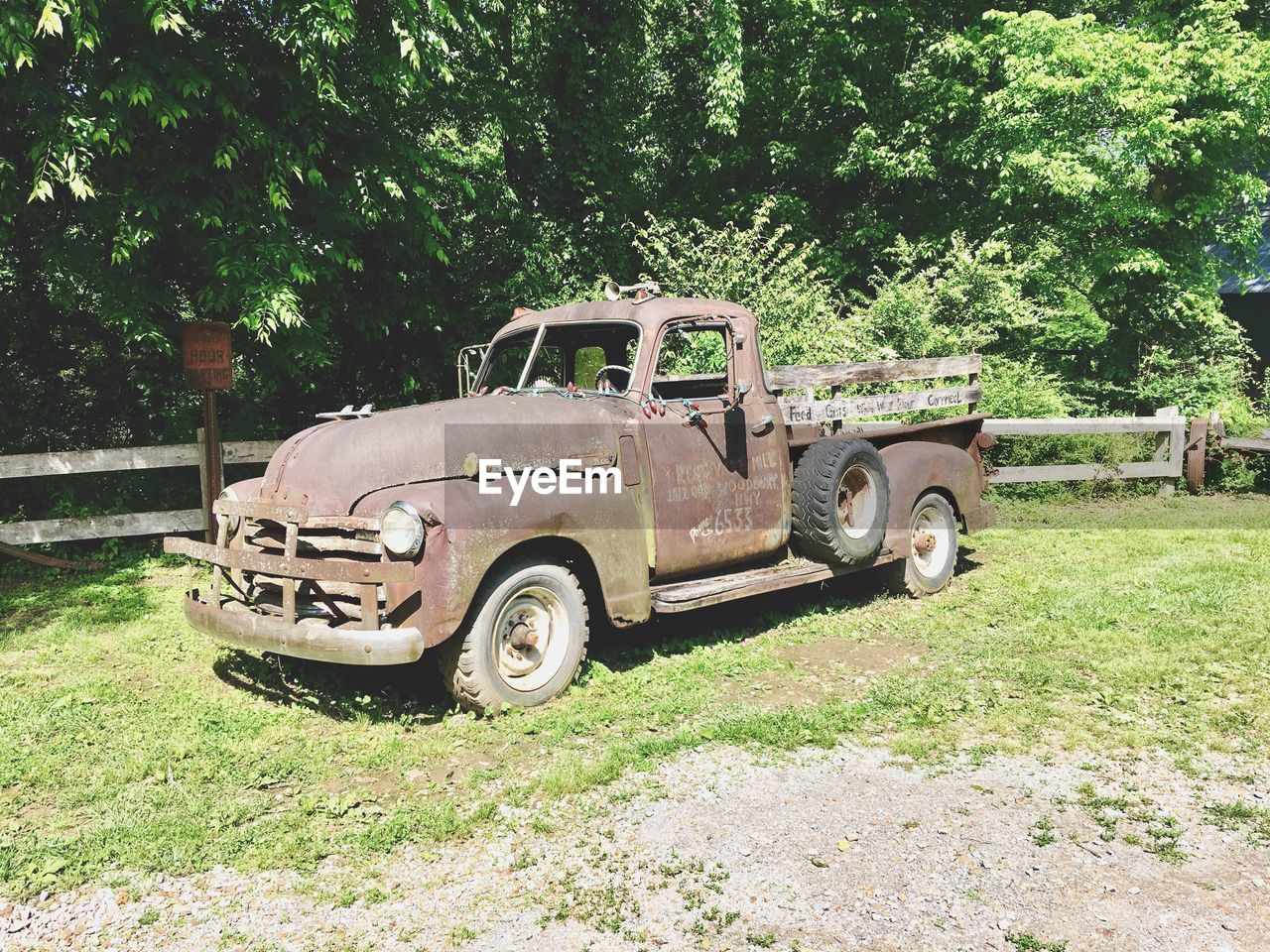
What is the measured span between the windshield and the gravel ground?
2.80 metres

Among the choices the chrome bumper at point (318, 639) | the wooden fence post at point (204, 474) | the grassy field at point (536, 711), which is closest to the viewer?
the grassy field at point (536, 711)

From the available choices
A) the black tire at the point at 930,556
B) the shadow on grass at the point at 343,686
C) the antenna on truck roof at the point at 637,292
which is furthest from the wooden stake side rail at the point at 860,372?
the shadow on grass at the point at 343,686

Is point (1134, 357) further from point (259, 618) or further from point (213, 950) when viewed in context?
point (213, 950)

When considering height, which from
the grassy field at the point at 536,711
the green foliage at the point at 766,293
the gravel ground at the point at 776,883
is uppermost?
the green foliage at the point at 766,293

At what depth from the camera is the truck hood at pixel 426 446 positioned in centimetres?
482

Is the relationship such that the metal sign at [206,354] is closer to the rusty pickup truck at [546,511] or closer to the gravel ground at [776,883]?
the rusty pickup truck at [546,511]

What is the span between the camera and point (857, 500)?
6.95 m

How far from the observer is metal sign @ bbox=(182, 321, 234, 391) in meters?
8.05

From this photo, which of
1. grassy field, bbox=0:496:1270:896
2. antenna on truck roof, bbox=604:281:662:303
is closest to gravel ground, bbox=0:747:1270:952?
grassy field, bbox=0:496:1270:896

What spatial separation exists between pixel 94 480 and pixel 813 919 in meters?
9.49

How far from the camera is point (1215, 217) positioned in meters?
17.6

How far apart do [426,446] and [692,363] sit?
155 inches

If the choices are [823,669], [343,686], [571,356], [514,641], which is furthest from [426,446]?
[823,669]

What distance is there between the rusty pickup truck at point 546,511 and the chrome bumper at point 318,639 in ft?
0.03
